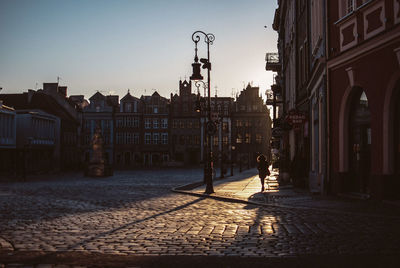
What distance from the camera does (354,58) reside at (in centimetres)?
1434

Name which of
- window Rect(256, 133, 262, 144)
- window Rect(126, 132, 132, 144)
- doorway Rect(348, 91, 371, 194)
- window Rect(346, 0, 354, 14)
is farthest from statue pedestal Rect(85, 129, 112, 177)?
window Rect(256, 133, 262, 144)

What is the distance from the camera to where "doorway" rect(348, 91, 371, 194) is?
560 inches

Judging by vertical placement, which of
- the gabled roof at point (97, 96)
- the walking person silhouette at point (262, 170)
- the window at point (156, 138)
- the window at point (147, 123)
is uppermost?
A: the gabled roof at point (97, 96)

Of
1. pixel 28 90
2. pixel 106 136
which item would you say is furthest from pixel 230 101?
pixel 28 90

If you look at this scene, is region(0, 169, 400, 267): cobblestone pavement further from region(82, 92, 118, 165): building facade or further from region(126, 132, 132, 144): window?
region(82, 92, 118, 165): building facade

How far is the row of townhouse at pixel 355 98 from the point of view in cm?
1248

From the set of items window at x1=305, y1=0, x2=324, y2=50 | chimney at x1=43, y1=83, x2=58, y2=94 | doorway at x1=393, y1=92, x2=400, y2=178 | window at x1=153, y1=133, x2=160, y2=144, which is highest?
chimney at x1=43, y1=83, x2=58, y2=94

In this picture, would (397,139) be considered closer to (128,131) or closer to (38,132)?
(38,132)

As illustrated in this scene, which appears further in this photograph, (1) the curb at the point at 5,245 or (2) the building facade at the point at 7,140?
(2) the building facade at the point at 7,140

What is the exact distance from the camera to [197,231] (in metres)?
9.07

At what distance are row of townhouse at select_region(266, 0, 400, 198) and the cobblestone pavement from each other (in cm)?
264

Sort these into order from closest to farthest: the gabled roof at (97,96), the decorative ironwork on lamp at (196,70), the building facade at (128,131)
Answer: the decorative ironwork on lamp at (196,70) → the building facade at (128,131) → the gabled roof at (97,96)

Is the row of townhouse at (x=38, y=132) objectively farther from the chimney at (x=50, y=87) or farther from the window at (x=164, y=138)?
the window at (x=164, y=138)

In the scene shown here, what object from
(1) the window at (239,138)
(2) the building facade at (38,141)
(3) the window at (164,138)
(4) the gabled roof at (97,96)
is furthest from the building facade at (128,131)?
(2) the building facade at (38,141)
